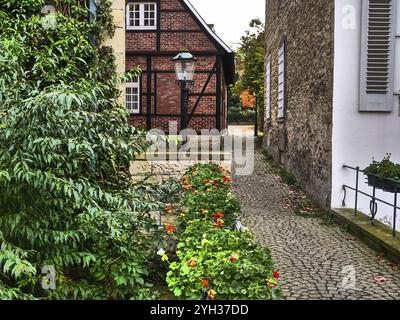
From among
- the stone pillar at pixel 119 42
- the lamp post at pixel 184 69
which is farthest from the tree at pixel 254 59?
the stone pillar at pixel 119 42

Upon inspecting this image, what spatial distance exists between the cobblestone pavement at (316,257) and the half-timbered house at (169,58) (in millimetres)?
8863

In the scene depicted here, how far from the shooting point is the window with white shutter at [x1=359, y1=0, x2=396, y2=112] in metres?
7.85

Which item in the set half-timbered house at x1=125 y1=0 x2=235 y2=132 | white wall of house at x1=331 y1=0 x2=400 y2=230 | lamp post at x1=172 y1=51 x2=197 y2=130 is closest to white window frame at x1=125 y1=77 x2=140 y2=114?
half-timbered house at x1=125 y1=0 x2=235 y2=132

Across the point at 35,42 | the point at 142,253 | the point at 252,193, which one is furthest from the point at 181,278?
the point at 252,193

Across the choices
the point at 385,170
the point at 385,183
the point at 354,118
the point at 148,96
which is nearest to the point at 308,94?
the point at 354,118

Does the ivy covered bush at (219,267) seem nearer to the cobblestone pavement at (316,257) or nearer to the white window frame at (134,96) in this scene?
the cobblestone pavement at (316,257)

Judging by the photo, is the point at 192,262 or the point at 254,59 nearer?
the point at 192,262

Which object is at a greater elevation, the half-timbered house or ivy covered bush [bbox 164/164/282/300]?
the half-timbered house

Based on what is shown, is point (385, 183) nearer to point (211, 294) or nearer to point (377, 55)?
point (377, 55)

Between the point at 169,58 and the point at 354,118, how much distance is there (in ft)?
36.5

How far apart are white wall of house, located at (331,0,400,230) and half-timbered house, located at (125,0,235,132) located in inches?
395

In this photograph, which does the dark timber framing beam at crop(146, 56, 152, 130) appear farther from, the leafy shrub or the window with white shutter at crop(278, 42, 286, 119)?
the leafy shrub

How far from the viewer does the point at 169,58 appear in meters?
18.1

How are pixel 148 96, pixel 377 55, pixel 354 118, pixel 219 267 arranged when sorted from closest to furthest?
pixel 219 267
pixel 377 55
pixel 354 118
pixel 148 96
